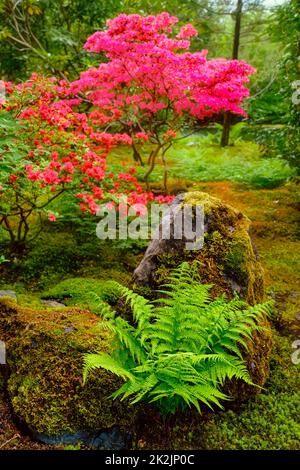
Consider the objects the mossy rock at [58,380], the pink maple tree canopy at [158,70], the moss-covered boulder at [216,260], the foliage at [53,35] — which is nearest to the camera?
the mossy rock at [58,380]

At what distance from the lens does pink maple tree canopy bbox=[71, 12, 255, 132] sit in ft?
19.3

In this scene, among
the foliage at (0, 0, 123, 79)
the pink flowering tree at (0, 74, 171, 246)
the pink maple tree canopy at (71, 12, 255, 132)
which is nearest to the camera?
the pink flowering tree at (0, 74, 171, 246)

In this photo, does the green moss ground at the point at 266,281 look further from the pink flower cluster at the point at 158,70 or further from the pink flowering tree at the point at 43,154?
the pink flower cluster at the point at 158,70

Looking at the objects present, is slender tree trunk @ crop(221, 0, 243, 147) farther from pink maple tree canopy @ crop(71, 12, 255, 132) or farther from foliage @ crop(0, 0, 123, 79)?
pink maple tree canopy @ crop(71, 12, 255, 132)

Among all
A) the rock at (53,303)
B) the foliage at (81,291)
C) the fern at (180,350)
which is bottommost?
the rock at (53,303)

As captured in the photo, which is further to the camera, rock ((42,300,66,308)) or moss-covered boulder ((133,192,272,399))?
rock ((42,300,66,308))

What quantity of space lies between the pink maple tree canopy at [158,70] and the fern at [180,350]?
12.8 feet

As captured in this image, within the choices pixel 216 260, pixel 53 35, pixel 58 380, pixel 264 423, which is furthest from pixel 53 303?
pixel 53 35

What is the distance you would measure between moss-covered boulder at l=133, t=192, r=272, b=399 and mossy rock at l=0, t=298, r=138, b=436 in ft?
2.23

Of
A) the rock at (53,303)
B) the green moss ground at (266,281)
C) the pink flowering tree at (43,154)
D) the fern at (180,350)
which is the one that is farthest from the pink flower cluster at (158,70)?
the fern at (180,350)

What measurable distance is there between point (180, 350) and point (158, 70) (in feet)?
14.9

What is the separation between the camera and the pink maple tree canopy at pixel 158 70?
5895 mm

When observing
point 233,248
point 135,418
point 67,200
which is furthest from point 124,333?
point 67,200

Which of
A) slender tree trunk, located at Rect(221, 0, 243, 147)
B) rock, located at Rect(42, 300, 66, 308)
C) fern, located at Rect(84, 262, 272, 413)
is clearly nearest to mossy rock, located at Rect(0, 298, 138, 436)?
fern, located at Rect(84, 262, 272, 413)
